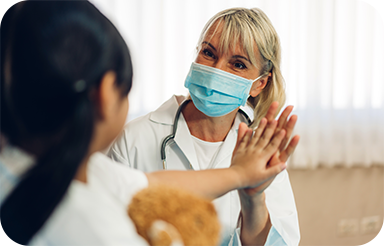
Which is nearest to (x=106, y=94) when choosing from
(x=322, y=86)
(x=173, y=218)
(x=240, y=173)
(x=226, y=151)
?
(x=173, y=218)

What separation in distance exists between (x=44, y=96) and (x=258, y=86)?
1129mm

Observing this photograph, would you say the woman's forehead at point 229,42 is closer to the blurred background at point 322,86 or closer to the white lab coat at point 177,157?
the white lab coat at point 177,157

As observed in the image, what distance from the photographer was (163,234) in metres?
0.39

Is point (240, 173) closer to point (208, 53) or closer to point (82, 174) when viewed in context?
point (82, 174)

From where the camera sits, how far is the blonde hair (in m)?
1.24

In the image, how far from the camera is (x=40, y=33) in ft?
1.37

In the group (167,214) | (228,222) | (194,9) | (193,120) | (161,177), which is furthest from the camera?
(194,9)

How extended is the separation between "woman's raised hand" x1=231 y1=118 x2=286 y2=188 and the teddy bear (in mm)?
288

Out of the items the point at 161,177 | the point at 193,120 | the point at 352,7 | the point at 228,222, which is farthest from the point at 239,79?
the point at 352,7

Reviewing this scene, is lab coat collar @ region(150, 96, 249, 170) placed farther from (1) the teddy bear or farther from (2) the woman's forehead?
(1) the teddy bear

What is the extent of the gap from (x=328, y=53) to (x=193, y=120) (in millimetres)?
1254

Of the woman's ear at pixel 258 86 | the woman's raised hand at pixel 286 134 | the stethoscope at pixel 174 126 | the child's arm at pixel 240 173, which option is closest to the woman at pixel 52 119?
the child's arm at pixel 240 173

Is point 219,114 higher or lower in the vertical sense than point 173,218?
lower

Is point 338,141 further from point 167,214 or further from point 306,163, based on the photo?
point 167,214
